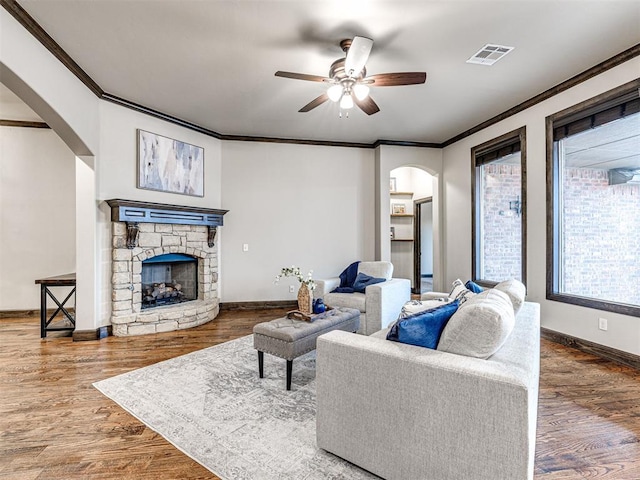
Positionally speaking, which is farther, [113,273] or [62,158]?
[62,158]

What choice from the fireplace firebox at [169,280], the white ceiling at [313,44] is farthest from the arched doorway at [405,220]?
the fireplace firebox at [169,280]

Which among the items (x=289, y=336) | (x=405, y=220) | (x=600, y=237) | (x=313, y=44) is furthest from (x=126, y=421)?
(x=405, y=220)

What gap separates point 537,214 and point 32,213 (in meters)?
7.22

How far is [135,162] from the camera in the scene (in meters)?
4.38

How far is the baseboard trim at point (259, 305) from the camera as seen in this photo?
5551 millimetres

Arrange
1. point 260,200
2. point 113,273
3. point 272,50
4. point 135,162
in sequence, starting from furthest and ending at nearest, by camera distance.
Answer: point 260,200 → point 135,162 → point 113,273 → point 272,50

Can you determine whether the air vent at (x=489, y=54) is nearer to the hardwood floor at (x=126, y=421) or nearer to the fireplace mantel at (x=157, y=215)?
the hardwood floor at (x=126, y=421)

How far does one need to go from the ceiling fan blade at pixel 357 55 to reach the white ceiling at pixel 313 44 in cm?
18

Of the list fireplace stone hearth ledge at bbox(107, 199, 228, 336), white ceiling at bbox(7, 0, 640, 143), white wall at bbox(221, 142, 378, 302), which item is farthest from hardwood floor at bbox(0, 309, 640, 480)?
white ceiling at bbox(7, 0, 640, 143)

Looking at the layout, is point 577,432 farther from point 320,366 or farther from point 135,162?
point 135,162

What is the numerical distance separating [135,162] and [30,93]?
61.6 inches

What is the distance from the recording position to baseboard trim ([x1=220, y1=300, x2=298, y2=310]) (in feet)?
18.2

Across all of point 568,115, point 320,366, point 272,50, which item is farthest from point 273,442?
point 568,115

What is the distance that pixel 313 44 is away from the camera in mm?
2953
